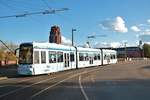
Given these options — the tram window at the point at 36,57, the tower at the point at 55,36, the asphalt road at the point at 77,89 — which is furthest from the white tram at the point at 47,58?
the tower at the point at 55,36

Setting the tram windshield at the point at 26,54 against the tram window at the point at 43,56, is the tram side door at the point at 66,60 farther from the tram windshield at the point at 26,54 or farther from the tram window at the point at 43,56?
the tram windshield at the point at 26,54

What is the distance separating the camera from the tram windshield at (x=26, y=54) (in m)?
38.4

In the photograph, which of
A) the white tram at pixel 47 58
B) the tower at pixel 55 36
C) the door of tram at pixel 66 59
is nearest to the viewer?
the white tram at pixel 47 58

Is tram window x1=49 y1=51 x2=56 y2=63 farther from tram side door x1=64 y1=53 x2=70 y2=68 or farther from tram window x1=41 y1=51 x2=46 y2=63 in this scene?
tram side door x1=64 y1=53 x2=70 y2=68

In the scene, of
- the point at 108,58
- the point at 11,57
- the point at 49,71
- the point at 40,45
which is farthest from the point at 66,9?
the point at 11,57

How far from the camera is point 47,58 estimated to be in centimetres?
4106

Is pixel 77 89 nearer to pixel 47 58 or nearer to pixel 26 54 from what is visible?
pixel 26 54

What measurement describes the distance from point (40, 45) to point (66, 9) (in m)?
6.01

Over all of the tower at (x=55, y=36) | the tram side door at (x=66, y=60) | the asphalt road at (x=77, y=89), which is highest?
the tower at (x=55, y=36)

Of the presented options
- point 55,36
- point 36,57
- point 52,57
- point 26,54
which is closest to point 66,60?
point 52,57

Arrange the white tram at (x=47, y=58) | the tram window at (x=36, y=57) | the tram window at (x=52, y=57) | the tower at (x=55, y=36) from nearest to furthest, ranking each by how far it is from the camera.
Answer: the white tram at (x=47, y=58) → the tram window at (x=36, y=57) → the tram window at (x=52, y=57) → the tower at (x=55, y=36)

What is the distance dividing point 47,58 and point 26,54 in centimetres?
317

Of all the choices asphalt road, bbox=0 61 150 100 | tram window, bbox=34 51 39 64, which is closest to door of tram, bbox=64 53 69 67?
tram window, bbox=34 51 39 64

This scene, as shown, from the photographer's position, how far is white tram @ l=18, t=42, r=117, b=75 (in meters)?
38.4
